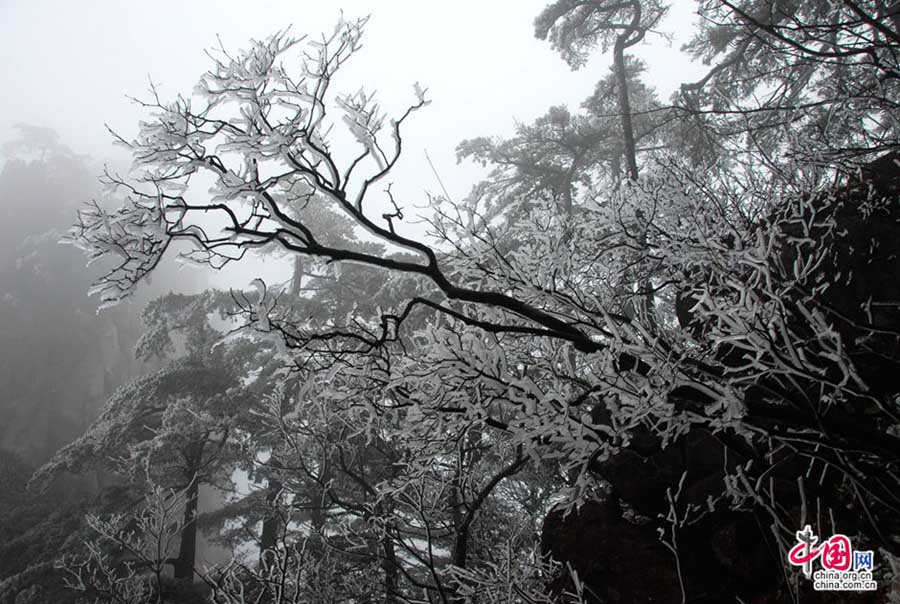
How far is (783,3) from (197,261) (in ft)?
34.0

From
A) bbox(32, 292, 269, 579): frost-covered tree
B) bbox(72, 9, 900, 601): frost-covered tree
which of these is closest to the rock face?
bbox(72, 9, 900, 601): frost-covered tree

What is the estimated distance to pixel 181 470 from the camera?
1227 centimetres

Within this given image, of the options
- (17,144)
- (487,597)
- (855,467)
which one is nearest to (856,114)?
(855,467)

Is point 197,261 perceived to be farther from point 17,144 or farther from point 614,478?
point 17,144
